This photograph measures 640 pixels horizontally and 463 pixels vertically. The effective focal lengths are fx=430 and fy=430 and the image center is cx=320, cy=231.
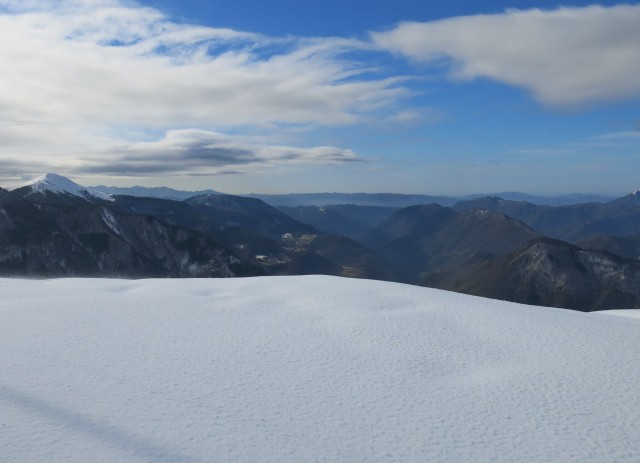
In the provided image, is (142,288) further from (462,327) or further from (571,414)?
(571,414)

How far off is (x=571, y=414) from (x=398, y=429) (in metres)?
5.19

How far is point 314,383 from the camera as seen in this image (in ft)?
46.1

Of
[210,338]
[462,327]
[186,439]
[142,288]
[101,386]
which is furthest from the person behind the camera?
[142,288]

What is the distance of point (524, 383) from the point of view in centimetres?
1424

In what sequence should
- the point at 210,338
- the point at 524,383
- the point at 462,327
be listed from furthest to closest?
the point at 462,327, the point at 210,338, the point at 524,383

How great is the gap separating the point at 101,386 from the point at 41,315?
9.98 metres

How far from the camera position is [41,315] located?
20.8m

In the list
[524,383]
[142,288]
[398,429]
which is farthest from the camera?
[142,288]

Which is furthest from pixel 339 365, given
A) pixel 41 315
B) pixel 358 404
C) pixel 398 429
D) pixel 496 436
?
pixel 41 315

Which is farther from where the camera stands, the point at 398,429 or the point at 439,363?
the point at 439,363

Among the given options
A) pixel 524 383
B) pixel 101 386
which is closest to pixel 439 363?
pixel 524 383

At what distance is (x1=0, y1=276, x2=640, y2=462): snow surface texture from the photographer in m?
10.7

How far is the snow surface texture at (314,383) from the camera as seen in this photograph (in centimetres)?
1068

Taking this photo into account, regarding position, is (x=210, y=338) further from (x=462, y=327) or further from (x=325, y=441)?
(x=462, y=327)
